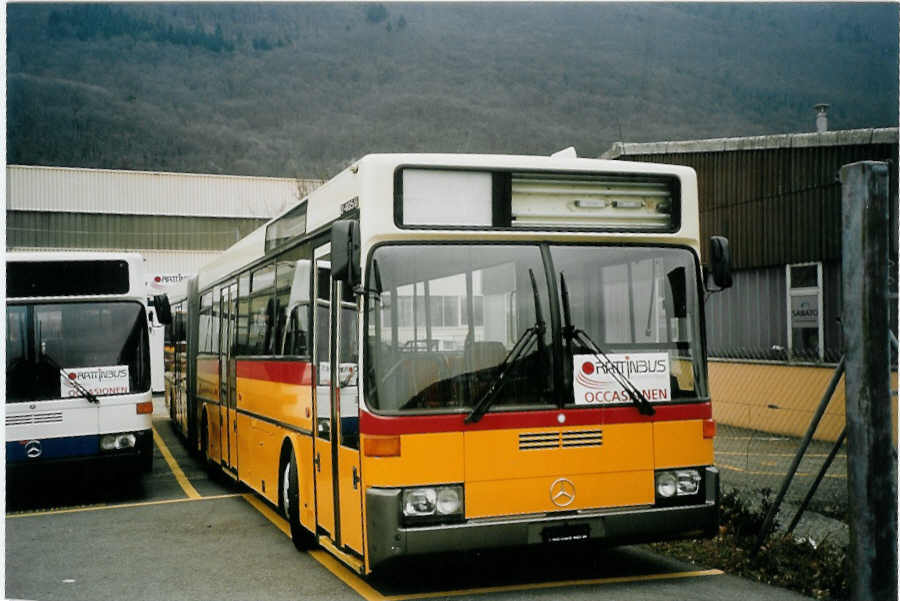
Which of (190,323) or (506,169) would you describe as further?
(190,323)

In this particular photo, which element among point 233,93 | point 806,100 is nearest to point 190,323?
point 806,100

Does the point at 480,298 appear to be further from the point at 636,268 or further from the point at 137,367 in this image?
the point at 137,367

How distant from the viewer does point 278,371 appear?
365 inches

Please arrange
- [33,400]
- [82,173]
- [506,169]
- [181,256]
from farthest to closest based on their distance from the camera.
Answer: [181,256]
[82,173]
[33,400]
[506,169]

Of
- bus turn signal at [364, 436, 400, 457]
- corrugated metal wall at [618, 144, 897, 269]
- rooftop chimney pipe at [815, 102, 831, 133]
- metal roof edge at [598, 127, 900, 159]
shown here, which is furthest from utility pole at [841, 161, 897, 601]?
rooftop chimney pipe at [815, 102, 831, 133]

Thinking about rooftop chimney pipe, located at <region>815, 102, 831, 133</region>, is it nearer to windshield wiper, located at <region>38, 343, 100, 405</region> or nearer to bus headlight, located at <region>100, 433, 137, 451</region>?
bus headlight, located at <region>100, 433, 137, 451</region>

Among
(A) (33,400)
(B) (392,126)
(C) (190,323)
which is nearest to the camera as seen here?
(A) (33,400)

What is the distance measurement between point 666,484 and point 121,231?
28231mm

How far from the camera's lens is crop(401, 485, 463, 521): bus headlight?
6.30 meters

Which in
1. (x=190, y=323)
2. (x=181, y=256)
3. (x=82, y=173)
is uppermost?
(x=82, y=173)

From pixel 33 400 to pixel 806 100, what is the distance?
14305 mm

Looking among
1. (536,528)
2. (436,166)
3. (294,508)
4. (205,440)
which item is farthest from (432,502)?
(205,440)

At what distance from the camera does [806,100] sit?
61.3 feet

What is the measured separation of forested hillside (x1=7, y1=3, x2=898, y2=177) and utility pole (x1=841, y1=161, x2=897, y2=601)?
4356mm
